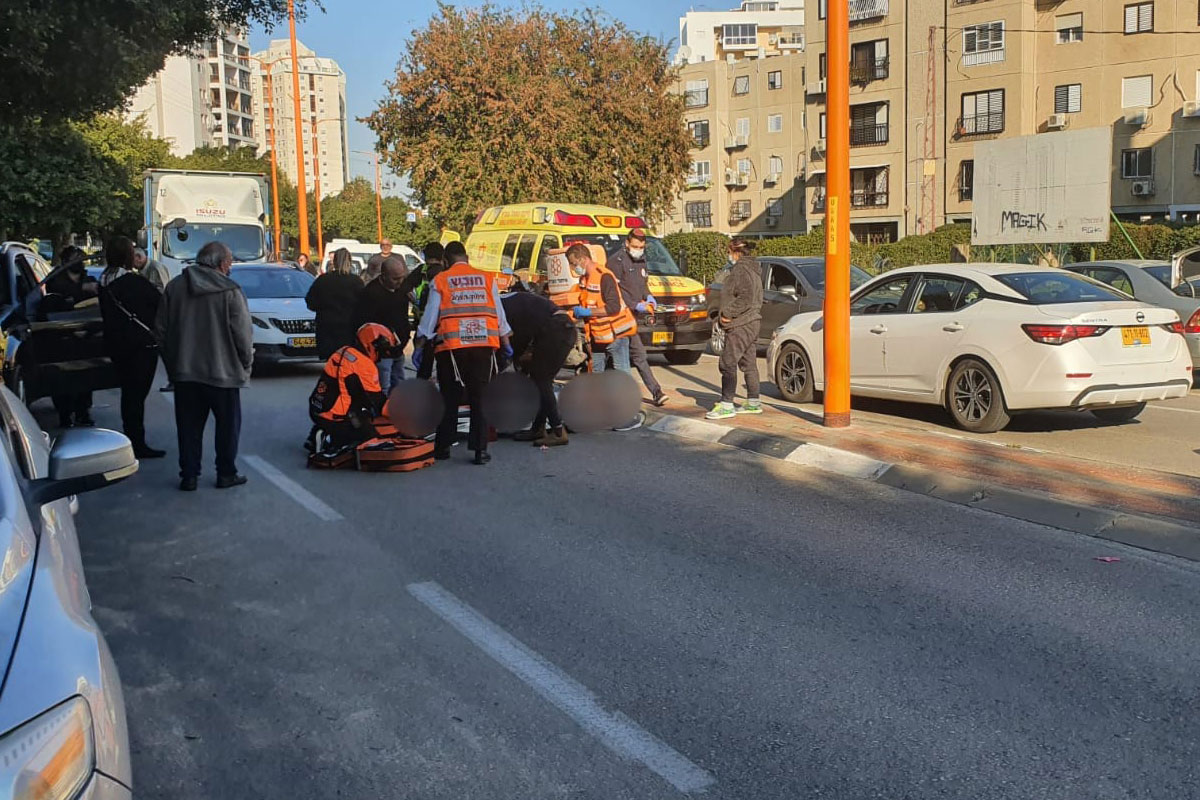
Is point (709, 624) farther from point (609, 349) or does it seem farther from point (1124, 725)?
point (609, 349)

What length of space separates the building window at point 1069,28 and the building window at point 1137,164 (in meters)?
4.85

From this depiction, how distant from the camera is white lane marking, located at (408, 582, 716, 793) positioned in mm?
3857

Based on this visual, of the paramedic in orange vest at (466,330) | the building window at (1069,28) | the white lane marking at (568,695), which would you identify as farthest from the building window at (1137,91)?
the white lane marking at (568,695)

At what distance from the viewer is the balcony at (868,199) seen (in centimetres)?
5109

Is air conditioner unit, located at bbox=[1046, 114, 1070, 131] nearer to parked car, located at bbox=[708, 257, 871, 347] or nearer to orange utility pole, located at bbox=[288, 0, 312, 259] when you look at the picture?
orange utility pole, located at bbox=[288, 0, 312, 259]

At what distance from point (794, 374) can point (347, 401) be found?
5.61 meters

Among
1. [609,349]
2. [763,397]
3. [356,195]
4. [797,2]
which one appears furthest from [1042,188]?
[356,195]

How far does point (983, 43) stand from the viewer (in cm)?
4588

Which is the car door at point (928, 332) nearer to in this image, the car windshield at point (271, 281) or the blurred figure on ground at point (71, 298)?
the blurred figure on ground at point (71, 298)

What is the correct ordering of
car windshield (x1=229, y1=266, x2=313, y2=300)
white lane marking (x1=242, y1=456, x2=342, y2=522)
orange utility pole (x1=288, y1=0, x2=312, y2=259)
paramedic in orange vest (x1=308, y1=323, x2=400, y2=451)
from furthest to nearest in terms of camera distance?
orange utility pole (x1=288, y1=0, x2=312, y2=259) → car windshield (x1=229, y1=266, x2=313, y2=300) → paramedic in orange vest (x1=308, y1=323, x2=400, y2=451) → white lane marking (x1=242, y1=456, x2=342, y2=522)

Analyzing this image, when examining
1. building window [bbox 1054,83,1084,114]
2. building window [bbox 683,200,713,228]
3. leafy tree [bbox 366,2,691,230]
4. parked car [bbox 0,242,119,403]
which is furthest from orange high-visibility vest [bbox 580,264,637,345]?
building window [bbox 683,200,713,228]

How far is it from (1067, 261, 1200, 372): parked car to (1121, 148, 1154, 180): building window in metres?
31.8

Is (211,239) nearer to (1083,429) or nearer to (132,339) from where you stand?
(132,339)

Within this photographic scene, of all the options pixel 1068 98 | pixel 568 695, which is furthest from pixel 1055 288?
pixel 1068 98
